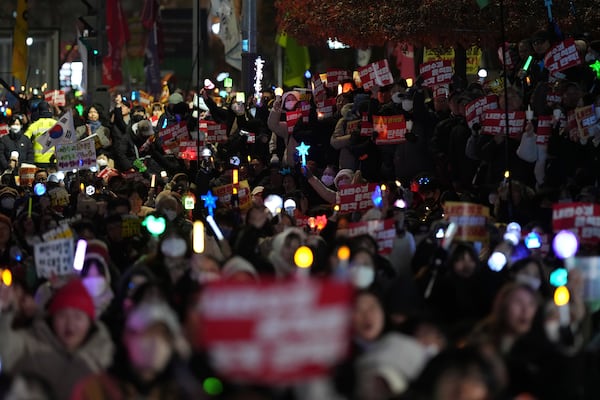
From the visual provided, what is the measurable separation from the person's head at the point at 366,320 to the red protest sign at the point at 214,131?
541 inches

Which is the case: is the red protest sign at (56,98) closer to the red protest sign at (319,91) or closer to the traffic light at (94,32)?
the traffic light at (94,32)

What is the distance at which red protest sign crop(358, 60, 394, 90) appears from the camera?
20609mm

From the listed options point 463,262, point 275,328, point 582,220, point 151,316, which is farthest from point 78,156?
point 275,328

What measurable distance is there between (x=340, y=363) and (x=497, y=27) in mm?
16006

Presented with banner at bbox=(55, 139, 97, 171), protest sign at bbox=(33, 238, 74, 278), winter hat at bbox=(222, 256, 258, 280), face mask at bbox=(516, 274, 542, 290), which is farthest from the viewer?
banner at bbox=(55, 139, 97, 171)

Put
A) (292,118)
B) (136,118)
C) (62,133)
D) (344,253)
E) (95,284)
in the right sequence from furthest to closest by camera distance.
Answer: (136,118)
(62,133)
(292,118)
(95,284)
(344,253)

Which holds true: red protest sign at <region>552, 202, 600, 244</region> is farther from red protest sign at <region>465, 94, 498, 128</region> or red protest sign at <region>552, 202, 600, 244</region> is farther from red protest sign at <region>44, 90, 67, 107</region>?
red protest sign at <region>44, 90, 67, 107</region>

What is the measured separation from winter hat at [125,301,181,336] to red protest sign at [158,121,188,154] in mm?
12051

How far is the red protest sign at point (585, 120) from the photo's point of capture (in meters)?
Answer: 15.5

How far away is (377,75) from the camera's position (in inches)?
813

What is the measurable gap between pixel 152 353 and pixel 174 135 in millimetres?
13739

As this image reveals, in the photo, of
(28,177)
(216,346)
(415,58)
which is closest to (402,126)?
(28,177)

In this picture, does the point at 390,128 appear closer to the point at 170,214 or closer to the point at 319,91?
the point at 319,91

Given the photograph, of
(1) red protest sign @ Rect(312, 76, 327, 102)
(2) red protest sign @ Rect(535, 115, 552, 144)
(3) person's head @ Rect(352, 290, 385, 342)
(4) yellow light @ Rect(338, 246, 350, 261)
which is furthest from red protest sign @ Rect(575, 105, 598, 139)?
(1) red protest sign @ Rect(312, 76, 327, 102)
